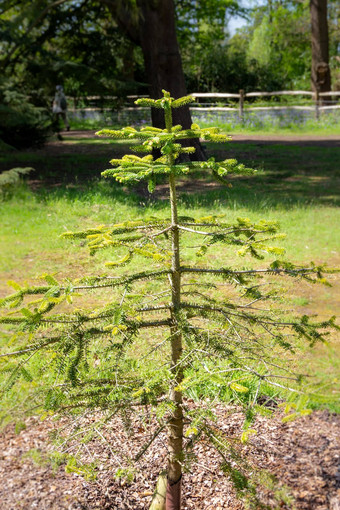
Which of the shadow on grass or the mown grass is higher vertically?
the mown grass

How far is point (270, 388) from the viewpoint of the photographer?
3393 mm

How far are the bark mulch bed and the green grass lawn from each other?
3.03 ft

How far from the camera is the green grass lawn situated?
620cm

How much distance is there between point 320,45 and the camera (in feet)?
71.0

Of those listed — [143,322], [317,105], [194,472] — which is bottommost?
[194,472]

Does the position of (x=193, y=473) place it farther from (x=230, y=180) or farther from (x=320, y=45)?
(x=320, y=45)

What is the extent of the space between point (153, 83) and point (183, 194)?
3.02 meters

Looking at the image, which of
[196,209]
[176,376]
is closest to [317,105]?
[196,209]

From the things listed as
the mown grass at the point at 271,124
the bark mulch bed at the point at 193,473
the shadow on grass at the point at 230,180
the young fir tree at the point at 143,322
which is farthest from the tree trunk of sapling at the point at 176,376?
the mown grass at the point at 271,124

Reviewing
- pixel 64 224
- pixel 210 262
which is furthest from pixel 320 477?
pixel 64 224

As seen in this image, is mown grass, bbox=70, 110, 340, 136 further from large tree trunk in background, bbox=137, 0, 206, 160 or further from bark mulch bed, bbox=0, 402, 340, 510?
bark mulch bed, bbox=0, 402, 340, 510

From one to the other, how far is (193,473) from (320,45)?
2206cm

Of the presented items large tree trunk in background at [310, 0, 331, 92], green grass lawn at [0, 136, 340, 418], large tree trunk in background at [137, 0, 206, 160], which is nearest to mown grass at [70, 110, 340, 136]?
green grass lawn at [0, 136, 340, 418]

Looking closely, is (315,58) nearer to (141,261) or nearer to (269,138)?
(269,138)
